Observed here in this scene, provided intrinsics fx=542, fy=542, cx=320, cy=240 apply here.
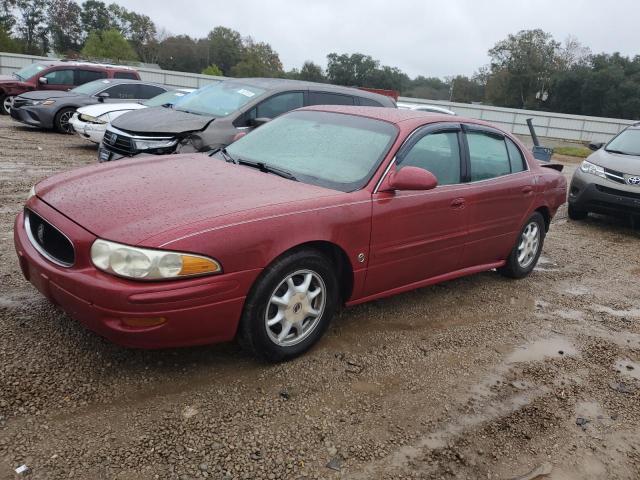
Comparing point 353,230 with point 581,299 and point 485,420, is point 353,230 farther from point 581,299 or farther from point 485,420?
point 581,299

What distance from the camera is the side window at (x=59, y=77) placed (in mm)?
14250

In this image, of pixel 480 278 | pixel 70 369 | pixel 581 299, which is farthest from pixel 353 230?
pixel 581 299

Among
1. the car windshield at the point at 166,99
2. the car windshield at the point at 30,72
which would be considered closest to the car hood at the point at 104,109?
the car windshield at the point at 166,99

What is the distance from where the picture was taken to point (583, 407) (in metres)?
3.27

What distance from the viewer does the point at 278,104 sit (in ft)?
25.1

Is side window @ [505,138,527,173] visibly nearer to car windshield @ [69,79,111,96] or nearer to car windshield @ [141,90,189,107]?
car windshield @ [141,90,189,107]

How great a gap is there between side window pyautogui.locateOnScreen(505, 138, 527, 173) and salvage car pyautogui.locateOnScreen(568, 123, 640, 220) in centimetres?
350

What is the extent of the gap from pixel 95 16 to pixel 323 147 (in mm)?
93112

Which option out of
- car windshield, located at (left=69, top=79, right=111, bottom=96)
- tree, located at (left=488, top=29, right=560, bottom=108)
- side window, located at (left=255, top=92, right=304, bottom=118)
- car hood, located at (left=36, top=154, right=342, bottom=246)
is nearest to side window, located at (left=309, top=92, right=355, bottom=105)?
side window, located at (left=255, top=92, right=304, bottom=118)

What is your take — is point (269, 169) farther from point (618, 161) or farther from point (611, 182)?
point (618, 161)

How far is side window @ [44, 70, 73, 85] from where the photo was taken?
1425cm

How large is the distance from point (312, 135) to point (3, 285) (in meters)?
2.57

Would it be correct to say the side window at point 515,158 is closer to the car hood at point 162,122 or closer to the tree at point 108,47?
the car hood at point 162,122

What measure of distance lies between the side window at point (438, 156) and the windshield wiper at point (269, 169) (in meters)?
0.79
